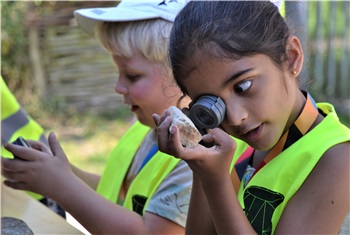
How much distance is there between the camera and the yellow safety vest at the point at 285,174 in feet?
5.51

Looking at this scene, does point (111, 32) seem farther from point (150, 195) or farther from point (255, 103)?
point (255, 103)

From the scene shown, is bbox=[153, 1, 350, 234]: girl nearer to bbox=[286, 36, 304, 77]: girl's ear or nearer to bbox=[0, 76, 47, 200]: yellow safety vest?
bbox=[286, 36, 304, 77]: girl's ear

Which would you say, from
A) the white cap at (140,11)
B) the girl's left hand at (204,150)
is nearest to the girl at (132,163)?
the white cap at (140,11)

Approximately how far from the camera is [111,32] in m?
2.41

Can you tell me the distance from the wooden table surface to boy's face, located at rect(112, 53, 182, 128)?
485 millimetres

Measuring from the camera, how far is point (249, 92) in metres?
1.63

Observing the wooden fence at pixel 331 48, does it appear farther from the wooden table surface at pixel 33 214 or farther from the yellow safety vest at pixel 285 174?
the yellow safety vest at pixel 285 174

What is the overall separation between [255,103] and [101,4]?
5213 millimetres

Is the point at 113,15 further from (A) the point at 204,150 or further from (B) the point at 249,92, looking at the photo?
(A) the point at 204,150

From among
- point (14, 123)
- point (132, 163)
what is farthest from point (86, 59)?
point (132, 163)

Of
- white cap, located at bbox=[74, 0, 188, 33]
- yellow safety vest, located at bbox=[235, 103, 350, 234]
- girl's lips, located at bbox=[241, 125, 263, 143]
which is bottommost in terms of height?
yellow safety vest, located at bbox=[235, 103, 350, 234]

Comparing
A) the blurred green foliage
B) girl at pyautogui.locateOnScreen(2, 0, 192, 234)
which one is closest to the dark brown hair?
girl at pyautogui.locateOnScreen(2, 0, 192, 234)

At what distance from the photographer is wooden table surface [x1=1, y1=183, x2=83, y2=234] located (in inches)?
78.4

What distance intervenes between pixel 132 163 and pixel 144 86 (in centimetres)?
39
